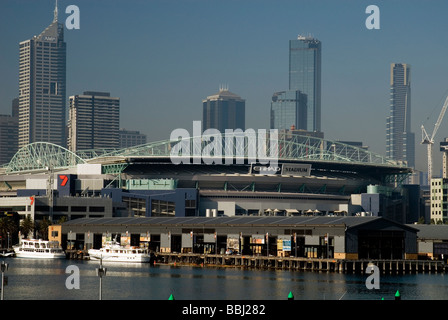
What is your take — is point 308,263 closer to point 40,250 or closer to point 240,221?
point 240,221

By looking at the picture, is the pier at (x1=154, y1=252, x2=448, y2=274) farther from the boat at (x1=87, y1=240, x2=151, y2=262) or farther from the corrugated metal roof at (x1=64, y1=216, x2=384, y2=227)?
the corrugated metal roof at (x1=64, y1=216, x2=384, y2=227)

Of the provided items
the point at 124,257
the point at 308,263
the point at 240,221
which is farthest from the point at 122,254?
the point at 308,263

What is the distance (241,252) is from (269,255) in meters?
5.56

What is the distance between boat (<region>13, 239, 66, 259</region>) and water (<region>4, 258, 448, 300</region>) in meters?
23.0

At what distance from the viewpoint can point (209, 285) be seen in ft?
317

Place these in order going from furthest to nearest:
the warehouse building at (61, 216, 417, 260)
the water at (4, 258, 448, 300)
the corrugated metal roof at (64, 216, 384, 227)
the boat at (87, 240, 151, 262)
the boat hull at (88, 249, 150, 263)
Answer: the boat at (87, 240, 151, 262) → the boat hull at (88, 249, 150, 263) → the corrugated metal roof at (64, 216, 384, 227) → the warehouse building at (61, 216, 417, 260) → the water at (4, 258, 448, 300)

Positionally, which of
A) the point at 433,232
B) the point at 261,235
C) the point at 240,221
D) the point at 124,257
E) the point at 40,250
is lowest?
the point at 124,257

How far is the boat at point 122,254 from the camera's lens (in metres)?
140

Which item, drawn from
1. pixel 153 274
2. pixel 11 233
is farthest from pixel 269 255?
pixel 11 233

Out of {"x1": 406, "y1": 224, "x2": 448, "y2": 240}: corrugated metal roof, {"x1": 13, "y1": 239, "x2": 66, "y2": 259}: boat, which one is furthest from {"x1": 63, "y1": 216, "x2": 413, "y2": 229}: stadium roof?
{"x1": 406, "y1": 224, "x2": 448, "y2": 240}: corrugated metal roof

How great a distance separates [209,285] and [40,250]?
63.3 metres

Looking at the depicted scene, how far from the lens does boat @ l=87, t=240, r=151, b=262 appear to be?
13988 cm

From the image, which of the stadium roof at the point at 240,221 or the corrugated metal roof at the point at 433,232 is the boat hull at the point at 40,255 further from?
the corrugated metal roof at the point at 433,232

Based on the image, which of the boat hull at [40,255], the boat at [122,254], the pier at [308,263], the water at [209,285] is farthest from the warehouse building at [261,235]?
the water at [209,285]
